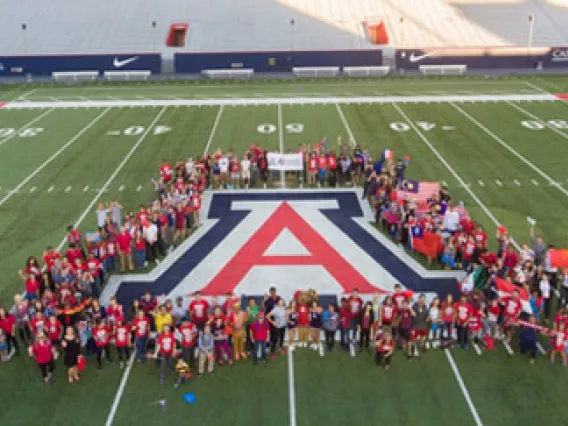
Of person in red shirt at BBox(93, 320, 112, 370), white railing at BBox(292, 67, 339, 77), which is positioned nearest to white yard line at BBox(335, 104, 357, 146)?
white railing at BBox(292, 67, 339, 77)

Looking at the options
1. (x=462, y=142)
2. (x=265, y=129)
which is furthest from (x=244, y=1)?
(x=462, y=142)

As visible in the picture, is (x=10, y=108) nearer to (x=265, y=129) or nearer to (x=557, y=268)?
(x=265, y=129)

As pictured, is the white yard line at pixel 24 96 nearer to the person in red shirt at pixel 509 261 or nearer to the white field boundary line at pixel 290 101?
the white field boundary line at pixel 290 101

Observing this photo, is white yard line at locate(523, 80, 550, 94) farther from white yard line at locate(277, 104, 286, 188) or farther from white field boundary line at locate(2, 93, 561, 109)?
white yard line at locate(277, 104, 286, 188)

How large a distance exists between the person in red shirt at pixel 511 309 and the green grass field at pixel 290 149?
0.54 metres

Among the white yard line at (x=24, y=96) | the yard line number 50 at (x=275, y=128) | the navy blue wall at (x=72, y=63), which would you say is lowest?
the yard line number 50 at (x=275, y=128)

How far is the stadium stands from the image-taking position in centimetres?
4353

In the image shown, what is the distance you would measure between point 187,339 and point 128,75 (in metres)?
33.2

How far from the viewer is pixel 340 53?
41250 millimetres

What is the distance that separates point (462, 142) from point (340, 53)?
18.8 m

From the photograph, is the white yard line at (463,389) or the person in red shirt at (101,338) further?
the person in red shirt at (101,338)

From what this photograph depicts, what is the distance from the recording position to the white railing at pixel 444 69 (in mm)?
40406

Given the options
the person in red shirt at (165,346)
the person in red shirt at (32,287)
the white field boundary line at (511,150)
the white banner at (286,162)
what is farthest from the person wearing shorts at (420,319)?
the white field boundary line at (511,150)

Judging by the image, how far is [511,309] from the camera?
11.0 meters
